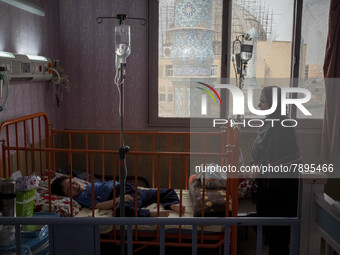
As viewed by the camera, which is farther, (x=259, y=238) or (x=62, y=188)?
(x=62, y=188)

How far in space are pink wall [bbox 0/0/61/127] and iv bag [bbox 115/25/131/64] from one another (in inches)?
36.5

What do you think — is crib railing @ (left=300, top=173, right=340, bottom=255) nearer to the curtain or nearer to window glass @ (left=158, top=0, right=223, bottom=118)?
the curtain

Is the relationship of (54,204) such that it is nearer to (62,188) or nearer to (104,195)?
(62,188)

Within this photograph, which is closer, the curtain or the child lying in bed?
the child lying in bed

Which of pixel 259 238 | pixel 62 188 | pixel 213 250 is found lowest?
pixel 213 250

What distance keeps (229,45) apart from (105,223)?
283 cm

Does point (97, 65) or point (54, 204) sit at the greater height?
point (97, 65)

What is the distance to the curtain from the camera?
3.49 m

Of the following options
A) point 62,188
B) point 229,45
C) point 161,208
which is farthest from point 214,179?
point 229,45

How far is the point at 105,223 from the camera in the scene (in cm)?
128

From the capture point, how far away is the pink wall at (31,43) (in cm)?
285

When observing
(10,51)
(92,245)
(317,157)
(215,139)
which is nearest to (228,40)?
(215,139)

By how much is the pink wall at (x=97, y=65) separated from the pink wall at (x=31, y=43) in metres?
0.13

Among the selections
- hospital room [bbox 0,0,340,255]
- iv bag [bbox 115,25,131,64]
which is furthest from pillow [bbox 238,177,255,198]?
iv bag [bbox 115,25,131,64]
